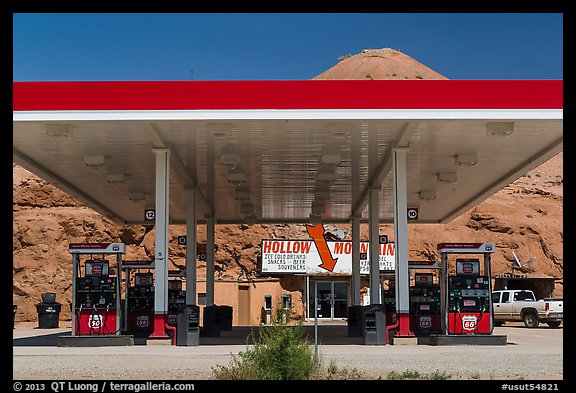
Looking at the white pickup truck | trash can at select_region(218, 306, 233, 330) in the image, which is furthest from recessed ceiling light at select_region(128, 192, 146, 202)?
the white pickup truck

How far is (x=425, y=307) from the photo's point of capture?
981 inches

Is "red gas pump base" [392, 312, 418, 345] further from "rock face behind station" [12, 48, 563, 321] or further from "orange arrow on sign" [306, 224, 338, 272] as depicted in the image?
"rock face behind station" [12, 48, 563, 321]

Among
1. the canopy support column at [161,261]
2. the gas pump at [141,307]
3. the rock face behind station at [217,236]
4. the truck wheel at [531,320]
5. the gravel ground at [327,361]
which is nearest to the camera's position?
the gravel ground at [327,361]

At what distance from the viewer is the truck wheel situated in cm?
3688

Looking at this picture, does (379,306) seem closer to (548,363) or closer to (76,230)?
(548,363)

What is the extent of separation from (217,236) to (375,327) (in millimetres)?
30598

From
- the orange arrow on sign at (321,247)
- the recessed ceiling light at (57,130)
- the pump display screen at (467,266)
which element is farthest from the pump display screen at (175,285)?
the orange arrow on sign at (321,247)

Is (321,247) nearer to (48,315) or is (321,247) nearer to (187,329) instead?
(187,329)

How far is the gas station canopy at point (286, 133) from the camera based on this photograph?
17656 millimetres

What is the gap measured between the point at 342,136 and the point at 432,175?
299 inches

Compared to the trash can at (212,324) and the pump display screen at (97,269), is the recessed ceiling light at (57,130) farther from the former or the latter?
the trash can at (212,324)

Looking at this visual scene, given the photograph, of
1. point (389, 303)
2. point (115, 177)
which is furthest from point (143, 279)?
point (389, 303)

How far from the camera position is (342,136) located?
20.0 metres

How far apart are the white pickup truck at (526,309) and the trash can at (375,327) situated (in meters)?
18.4
